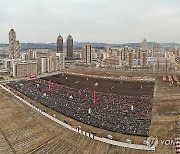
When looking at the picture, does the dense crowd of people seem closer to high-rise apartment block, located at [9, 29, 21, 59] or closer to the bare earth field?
the bare earth field

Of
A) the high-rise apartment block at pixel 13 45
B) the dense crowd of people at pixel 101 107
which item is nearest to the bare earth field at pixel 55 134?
the dense crowd of people at pixel 101 107

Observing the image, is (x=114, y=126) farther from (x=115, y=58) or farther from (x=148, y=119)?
(x=115, y=58)

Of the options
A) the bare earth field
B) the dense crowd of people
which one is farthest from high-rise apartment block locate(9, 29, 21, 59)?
the bare earth field

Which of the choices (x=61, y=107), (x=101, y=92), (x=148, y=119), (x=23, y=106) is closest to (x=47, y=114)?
(x=61, y=107)

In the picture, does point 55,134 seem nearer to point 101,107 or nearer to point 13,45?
point 101,107

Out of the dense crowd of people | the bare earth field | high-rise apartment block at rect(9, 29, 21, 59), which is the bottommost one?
the bare earth field

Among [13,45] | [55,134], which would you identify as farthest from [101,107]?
[13,45]
